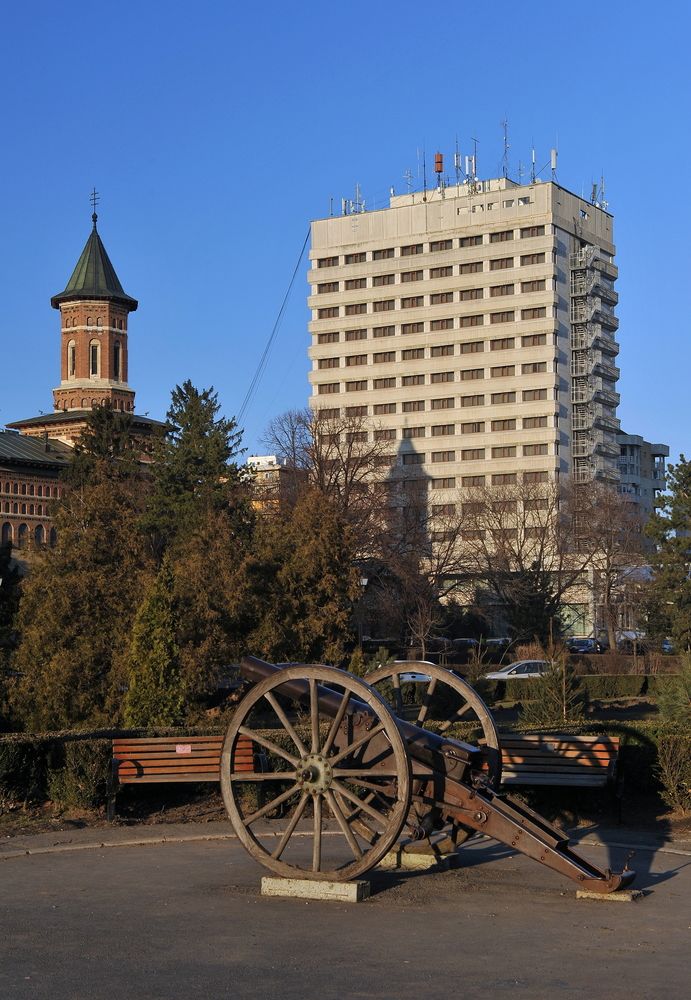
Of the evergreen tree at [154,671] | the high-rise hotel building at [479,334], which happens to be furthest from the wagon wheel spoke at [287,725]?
the high-rise hotel building at [479,334]

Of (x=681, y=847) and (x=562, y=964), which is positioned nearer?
(x=562, y=964)

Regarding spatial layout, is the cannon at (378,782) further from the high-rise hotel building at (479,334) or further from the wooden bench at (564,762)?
the high-rise hotel building at (479,334)

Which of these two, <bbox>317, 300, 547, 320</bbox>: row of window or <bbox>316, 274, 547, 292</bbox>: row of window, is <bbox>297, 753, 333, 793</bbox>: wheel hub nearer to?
<bbox>317, 300, 547, 320</bbox>: row of window

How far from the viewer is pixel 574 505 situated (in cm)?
7300

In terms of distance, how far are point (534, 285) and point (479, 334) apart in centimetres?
587

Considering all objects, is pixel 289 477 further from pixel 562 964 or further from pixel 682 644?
pixel 562 964

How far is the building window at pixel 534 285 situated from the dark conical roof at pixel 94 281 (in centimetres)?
3295

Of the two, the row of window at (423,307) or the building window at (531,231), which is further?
the row of window at (423,307)

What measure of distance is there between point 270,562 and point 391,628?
31.3 metres

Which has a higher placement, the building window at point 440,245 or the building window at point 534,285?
the building window at point 440,245

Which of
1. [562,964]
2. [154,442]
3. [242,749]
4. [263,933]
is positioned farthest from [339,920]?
[154,442]

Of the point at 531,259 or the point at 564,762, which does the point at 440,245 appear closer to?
the point at 531,259

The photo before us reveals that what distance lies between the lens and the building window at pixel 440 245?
107m

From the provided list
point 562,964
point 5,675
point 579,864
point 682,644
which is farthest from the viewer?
point 682,644
